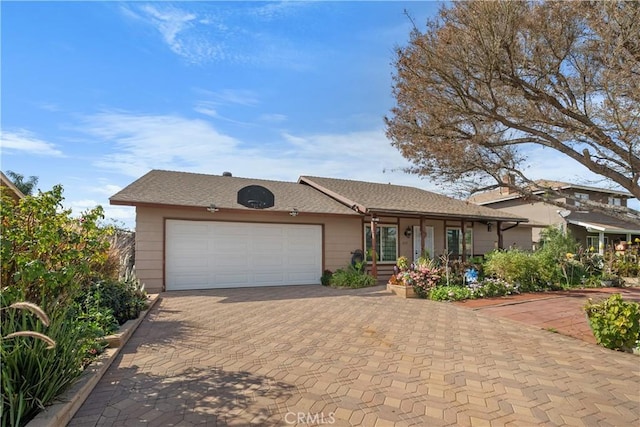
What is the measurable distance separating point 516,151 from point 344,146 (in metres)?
8.51

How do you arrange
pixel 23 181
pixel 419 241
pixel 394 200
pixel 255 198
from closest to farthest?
pixel 255 198 → pixel 394 200 → pixel 419 241 → pixel 23 181

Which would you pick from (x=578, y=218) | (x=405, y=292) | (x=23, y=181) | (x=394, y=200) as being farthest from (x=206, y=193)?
(x=578, y=218)

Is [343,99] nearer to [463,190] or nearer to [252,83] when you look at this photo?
[252,83]

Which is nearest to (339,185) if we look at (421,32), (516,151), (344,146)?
(344,146)

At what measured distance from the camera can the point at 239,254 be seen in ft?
39.7

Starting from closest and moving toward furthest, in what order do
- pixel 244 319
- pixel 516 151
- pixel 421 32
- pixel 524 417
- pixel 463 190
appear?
pixel 524 417 → pixel 421 32 → pixel 244 319 → pixel 516 151 → pixel 463 190

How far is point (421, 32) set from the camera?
668 cm

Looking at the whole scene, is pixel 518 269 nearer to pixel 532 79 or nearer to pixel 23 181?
pixel 532 79

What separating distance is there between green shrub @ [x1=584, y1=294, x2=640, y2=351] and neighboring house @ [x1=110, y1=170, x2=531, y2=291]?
24.4ft

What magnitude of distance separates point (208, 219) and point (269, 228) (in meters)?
2.13

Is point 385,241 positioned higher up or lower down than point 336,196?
lower down

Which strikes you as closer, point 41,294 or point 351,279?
point 41,294

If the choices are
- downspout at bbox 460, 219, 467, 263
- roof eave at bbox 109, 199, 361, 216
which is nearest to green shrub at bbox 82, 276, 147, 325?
roof eave at bbox 109, 199, 361, 216

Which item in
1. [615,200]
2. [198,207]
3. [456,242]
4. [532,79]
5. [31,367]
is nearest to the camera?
[31,367]
